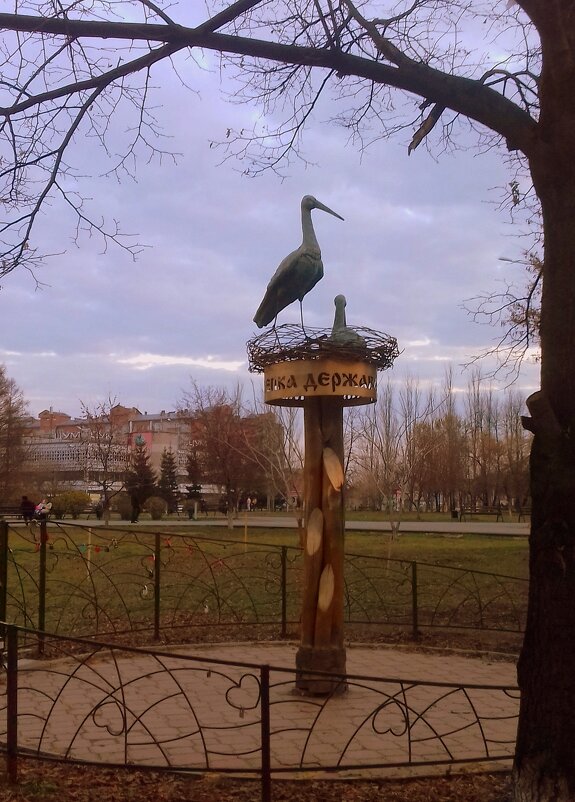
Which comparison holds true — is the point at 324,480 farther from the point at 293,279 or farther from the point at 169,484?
the point at 169,484

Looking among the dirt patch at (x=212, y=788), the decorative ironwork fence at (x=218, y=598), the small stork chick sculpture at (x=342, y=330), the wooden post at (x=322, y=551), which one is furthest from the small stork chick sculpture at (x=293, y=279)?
the dirt patch at (x=212, y=788)

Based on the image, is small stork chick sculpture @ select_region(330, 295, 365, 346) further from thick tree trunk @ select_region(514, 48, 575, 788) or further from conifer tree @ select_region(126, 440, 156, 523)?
conifer tree @ select_region(126, 440, 156, 523)

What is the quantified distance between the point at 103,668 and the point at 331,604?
2357 millimetres

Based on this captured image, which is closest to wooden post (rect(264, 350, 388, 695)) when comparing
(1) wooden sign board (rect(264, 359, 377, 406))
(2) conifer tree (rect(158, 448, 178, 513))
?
(1) wooden sign board (rect(264, 359, 377, 406))

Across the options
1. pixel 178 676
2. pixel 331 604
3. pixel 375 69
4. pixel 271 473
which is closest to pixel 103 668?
pixel 178 676

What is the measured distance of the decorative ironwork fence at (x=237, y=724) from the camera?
411 cm

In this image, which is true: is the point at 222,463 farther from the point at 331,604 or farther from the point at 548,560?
the point at 548,560

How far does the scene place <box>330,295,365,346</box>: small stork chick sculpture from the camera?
6.14m

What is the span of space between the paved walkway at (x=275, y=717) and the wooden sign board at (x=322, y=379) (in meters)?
2.11

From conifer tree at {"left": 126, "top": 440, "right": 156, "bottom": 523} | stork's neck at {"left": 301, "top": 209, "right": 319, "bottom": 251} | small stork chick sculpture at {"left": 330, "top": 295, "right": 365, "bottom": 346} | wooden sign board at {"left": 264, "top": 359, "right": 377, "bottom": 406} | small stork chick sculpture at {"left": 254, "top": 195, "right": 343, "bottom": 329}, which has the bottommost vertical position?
conifer tree at {"left": 126, "top": 440, "right": 156, "bottom": 523}

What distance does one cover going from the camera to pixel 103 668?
706 centimetres

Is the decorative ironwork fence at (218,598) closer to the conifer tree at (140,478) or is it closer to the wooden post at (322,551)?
the wooden post at (322,551)

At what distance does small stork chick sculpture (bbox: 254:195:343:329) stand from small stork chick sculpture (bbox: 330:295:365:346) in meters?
0.31

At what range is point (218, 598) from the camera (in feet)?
29.5
